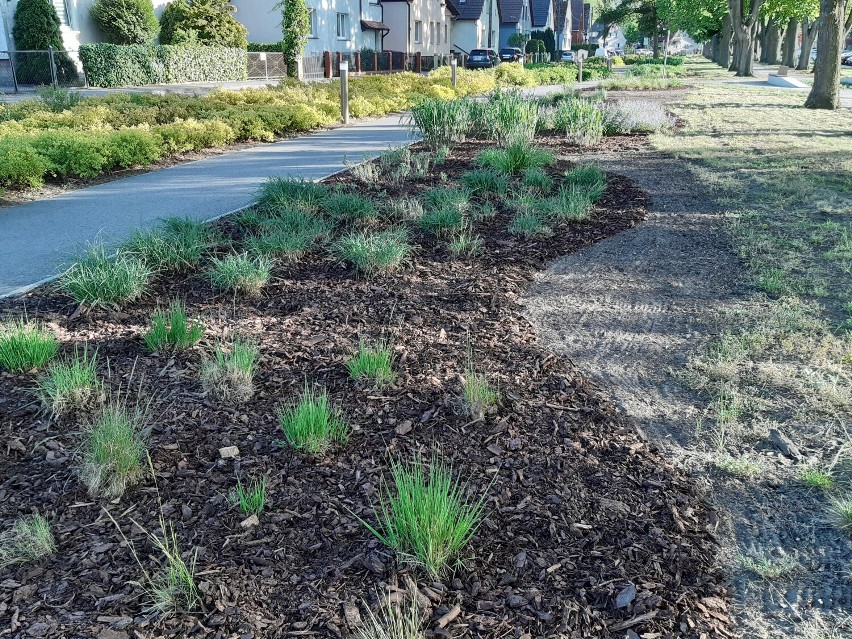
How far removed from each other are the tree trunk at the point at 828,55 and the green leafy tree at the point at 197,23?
2249 centimetres

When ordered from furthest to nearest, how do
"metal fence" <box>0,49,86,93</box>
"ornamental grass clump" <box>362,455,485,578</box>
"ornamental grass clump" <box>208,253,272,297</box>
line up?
"metal fence" <box>0,49,86,93</box>, "ornamental grass clump" <box>208,253,272,297</box>, "ornamental grass clump" <box>362,455,485,578</box>

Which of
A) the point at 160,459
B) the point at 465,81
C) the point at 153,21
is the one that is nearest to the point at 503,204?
the point at 160,459

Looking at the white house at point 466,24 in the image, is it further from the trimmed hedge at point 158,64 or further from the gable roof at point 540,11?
the trimmed hedge at point 158,64

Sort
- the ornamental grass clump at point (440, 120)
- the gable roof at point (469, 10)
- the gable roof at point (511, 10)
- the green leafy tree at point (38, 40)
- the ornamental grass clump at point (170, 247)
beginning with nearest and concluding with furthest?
1. the ornamental grass clump at point (170, 247)
2. the ornamental grass clump at point (440, 120)
3. the green leafy tree at point (38, 40)
4. the gable roof at point (469, 10)
5. the gable roof at point (511, 10)

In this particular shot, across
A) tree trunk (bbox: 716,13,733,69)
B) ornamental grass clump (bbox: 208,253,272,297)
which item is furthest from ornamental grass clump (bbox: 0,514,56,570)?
tree trunk (bbox: 716,13,733,69)

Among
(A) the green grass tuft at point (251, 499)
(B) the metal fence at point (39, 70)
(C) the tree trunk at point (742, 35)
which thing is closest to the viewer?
(A) the green grass tuft at point (251, 499)

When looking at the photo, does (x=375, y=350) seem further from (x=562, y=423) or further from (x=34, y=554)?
(x=34, y=554)

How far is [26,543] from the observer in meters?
2.68

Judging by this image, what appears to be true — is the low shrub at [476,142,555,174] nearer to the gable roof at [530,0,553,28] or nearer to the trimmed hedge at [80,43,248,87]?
the trimmed hedge at [80,43,248,87]

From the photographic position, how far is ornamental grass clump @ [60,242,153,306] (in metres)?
4.89

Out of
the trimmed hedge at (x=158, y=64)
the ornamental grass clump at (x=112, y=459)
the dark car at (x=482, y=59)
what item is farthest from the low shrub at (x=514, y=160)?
the dark car at (x=482, y=59)

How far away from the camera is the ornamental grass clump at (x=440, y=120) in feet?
37.9

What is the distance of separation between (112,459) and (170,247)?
9.38 ft

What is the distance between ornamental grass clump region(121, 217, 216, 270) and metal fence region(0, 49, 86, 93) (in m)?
20.3
